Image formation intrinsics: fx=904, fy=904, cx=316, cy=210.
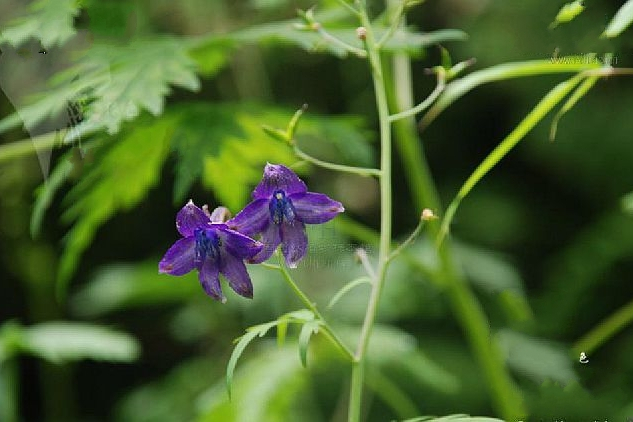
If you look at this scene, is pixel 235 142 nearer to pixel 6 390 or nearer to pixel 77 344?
pixel 77 344

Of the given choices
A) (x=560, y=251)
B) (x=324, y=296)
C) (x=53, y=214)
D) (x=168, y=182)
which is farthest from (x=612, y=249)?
(x=53, y=214)

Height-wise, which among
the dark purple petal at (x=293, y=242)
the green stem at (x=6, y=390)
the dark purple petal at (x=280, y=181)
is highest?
the dark purple petal at (x=280, y=181)

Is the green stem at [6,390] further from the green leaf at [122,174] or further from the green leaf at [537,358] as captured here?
the green leaf at [537,358]

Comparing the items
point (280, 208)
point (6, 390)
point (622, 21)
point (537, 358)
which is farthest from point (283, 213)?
point (6, 390)

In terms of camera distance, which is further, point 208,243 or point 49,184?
point 49,184

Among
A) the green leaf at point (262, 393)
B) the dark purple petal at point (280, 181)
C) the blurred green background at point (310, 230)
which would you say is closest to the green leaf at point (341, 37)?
the blurred green background at point (310, 230)

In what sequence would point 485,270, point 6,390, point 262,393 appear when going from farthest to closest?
point 485,270, point 6,390, point 262,393
